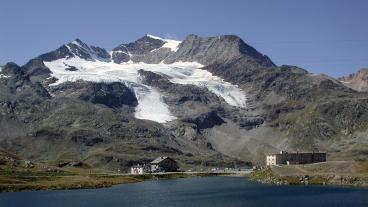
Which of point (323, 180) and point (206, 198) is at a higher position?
point (323, 180)

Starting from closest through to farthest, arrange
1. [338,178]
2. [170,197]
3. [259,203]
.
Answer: [259,203]
[170,197]
[338,178]

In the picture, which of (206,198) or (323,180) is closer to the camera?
(206,198)

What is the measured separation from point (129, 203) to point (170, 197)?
54.8 feet

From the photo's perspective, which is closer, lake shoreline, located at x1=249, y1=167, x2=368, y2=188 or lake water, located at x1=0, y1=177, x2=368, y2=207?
lake water, located at x1=0, y1=177, x2=368, y2=207

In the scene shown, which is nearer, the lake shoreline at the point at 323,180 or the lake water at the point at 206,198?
the lake water at the point at 206,198

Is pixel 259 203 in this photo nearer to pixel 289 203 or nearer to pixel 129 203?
pixel 289 203

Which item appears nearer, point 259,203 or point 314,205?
point 314,205

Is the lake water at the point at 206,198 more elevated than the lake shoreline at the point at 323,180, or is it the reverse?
the lake shoreline at the point at 323,180

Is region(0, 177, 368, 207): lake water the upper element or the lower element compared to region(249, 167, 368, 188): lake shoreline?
lower

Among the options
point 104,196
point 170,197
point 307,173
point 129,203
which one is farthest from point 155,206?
point 307,173

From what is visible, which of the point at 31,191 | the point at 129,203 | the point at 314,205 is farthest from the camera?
the point at 31,191

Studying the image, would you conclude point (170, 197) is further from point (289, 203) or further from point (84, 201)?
point (289, 203)

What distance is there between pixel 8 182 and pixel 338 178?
3947 inches

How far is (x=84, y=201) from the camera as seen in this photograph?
A: 147250mm
